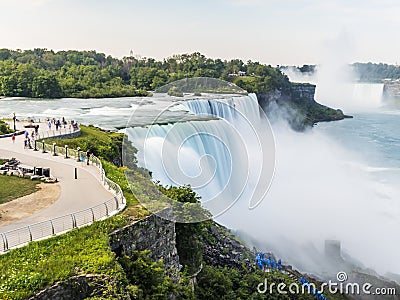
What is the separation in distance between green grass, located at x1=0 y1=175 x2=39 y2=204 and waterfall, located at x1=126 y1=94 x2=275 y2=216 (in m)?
3.95

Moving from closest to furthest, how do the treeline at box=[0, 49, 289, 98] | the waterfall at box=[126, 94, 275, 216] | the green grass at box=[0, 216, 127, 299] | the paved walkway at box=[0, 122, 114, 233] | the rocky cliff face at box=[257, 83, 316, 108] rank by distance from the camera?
the green grass at box=[0, 216, 127, 299] < the paved walkway at box=[0, 122, 114, 233] < the waterfall at box=[126, 94, 275, 216] < the treeline at box=[0, 49, 289, 98] < the rocky cliff face at box=[257, 83, 316, 108]

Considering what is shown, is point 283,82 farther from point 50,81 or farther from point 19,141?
point 19,141

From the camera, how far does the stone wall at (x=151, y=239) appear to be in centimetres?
917

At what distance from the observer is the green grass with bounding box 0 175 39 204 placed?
11395 mm

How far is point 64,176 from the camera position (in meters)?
13.5

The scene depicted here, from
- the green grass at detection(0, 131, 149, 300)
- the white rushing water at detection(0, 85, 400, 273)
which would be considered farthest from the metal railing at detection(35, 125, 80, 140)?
the green grass at detection(0, 131, 149, 300)

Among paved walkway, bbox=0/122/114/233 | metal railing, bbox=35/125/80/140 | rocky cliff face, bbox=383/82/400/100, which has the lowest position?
rocky cliff face, bbox=383/82/400/100

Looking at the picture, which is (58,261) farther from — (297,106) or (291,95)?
(291,95)

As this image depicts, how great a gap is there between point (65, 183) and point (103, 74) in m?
51.8

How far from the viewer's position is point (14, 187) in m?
12.1

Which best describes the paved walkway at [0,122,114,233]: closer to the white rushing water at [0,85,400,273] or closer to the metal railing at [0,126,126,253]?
the metal railing at [0,126,126,253]

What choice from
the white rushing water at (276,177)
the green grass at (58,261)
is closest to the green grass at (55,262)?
the green grass at (58,261)

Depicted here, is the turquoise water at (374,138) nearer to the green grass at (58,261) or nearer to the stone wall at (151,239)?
the stone wall at (151,239)

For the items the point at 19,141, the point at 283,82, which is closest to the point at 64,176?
the point at 19,141
